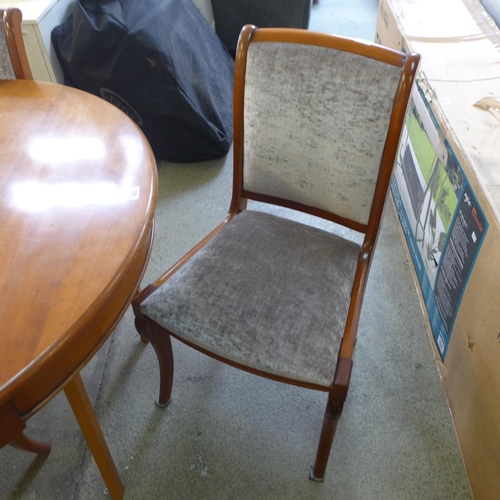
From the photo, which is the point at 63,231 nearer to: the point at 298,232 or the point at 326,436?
the point at 298,232

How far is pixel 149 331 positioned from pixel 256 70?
2.06 ft

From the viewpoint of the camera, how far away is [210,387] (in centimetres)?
128

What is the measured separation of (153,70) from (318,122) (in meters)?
1.07

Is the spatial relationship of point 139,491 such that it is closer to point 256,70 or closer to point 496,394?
point 496,394

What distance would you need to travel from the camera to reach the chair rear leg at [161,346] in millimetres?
982

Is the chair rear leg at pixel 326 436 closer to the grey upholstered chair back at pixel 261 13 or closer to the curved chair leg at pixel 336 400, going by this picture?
the curved chair leg at pixel 336 400

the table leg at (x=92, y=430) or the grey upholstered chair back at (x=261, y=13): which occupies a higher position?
the grey upholstered chair back at (x=261, y=13)

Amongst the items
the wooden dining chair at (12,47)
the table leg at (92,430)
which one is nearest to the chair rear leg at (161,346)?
the table leg at (92,430)

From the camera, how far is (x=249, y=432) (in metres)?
1.19

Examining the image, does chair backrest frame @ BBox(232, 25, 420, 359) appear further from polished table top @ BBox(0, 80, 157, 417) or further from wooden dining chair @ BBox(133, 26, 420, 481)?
polished table top @ BBox(0, 80, 157, 417)

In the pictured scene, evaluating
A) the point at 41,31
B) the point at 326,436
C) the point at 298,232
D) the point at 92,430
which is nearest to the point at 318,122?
the point at 298,232

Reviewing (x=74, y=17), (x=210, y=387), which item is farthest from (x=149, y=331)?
(x=74, y=17)

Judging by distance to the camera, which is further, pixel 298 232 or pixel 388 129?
pixel 298 232

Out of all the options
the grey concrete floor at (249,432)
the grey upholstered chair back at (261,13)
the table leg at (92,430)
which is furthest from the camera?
the grey upholstered chair back at (261,13)
